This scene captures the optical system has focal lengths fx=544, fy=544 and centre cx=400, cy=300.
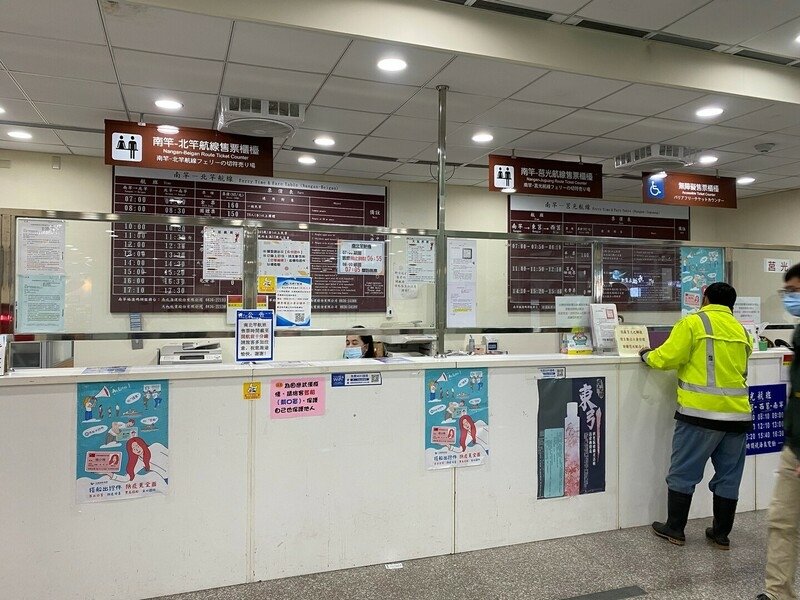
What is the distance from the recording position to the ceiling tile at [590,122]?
4.70 metres

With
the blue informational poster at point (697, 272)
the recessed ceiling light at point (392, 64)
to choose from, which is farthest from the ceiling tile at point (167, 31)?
the blue informational poster at point (697, 272)

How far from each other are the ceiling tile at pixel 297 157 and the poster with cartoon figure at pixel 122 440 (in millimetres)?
3837

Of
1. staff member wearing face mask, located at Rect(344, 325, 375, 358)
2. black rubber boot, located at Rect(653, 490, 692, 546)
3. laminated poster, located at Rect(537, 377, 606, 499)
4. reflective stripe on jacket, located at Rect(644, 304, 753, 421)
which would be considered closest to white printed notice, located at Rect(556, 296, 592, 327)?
laminated poster, located at Rect(537, 377, 606, 499)

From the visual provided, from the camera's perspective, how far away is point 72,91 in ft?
13.5

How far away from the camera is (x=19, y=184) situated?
18.9ft

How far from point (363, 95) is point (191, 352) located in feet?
8.52

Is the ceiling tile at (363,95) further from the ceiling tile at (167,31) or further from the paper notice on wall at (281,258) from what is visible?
the paper notice on wall at (281,258)

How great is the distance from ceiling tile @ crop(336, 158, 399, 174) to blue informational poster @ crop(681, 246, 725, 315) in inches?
137

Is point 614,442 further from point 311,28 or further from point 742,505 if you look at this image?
point 311,28

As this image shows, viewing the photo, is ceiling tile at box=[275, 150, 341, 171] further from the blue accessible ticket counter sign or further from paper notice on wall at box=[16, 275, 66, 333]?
the blue accessible ticket counter sign

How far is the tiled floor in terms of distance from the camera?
251 cm

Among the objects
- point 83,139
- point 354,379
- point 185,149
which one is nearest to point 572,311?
point 354,379

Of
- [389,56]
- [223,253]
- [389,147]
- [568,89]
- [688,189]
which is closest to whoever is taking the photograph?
[223,253]

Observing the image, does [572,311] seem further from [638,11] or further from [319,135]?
[319,135]
